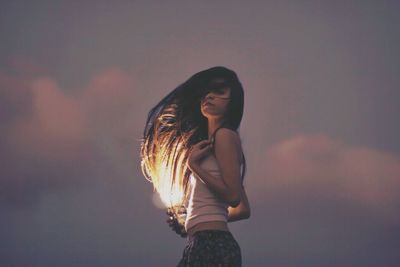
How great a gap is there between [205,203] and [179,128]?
938 millimetres

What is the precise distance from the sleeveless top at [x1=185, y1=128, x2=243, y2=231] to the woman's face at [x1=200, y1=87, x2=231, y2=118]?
1.21ft

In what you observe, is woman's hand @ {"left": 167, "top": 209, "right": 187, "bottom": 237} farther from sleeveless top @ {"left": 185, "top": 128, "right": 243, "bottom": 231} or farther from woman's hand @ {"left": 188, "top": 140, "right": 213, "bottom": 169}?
woman's hand @ {"left": 188, "top": 140, "right": 213, "bottom": 169}

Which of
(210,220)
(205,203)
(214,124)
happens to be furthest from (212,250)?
(214,124)

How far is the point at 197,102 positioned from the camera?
223 inches

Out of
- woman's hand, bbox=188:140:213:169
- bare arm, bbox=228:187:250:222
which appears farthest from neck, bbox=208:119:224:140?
bare arm, bbox=228:187:250:222

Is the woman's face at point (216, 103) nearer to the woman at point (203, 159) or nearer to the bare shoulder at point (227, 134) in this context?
the woman at point (203, 159)

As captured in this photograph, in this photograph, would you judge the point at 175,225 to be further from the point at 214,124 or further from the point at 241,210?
the point at 214,124

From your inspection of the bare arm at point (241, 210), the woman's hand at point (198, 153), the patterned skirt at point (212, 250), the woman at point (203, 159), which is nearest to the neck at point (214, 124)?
the woman at point (203, 159)

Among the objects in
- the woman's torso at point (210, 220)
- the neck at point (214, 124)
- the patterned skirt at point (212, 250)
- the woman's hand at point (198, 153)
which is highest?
the neck at point (214, 124)

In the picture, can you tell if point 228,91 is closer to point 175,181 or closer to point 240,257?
point 175,181

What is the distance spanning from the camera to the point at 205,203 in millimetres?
5047

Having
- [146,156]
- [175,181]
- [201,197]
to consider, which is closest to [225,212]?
[201,197]

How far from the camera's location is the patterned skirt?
497cm

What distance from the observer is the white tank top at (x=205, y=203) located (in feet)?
16.5
